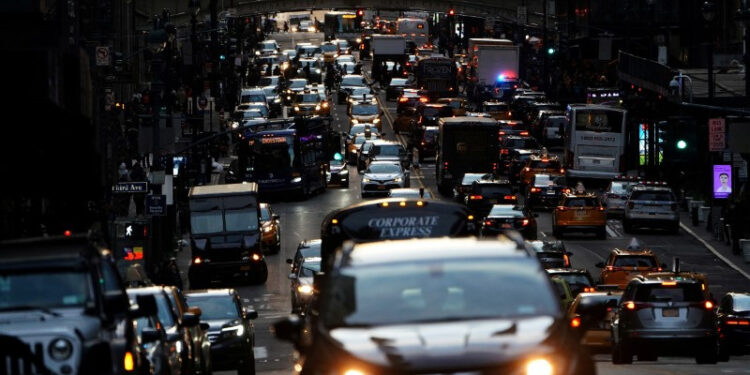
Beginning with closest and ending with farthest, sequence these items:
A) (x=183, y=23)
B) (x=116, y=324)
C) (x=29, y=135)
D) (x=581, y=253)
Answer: (x=116, y=324) → (x=29, y=135) → (x=581, y=253) → (x=183, y=23)

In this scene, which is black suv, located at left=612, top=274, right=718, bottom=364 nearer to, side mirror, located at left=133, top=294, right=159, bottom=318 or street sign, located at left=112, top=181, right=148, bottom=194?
side mirror, located at left=133, top=294, right=159, bottom=318

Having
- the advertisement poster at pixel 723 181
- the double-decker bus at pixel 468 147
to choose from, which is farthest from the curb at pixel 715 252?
the double-decker bus at pixel 468 147

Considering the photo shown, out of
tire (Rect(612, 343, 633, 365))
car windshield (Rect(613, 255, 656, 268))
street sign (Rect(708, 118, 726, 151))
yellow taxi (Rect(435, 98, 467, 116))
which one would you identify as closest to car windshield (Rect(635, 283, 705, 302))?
tire (Rect(612, 343, 633, 365))

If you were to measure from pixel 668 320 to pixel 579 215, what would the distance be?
27231 mm

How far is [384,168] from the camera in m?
64.8

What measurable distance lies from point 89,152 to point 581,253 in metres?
23.7

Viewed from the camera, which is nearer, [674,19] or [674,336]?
[674,336]

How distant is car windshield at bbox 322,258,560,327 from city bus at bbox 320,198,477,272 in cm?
754

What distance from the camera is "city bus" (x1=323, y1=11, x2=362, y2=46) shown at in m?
190

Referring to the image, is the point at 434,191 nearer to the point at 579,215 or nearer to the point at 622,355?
the point at 579,215

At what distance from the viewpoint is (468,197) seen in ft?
187

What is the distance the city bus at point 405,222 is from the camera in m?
20.2

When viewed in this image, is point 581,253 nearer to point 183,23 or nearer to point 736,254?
point 736,254

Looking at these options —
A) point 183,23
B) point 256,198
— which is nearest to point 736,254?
point 256,198
